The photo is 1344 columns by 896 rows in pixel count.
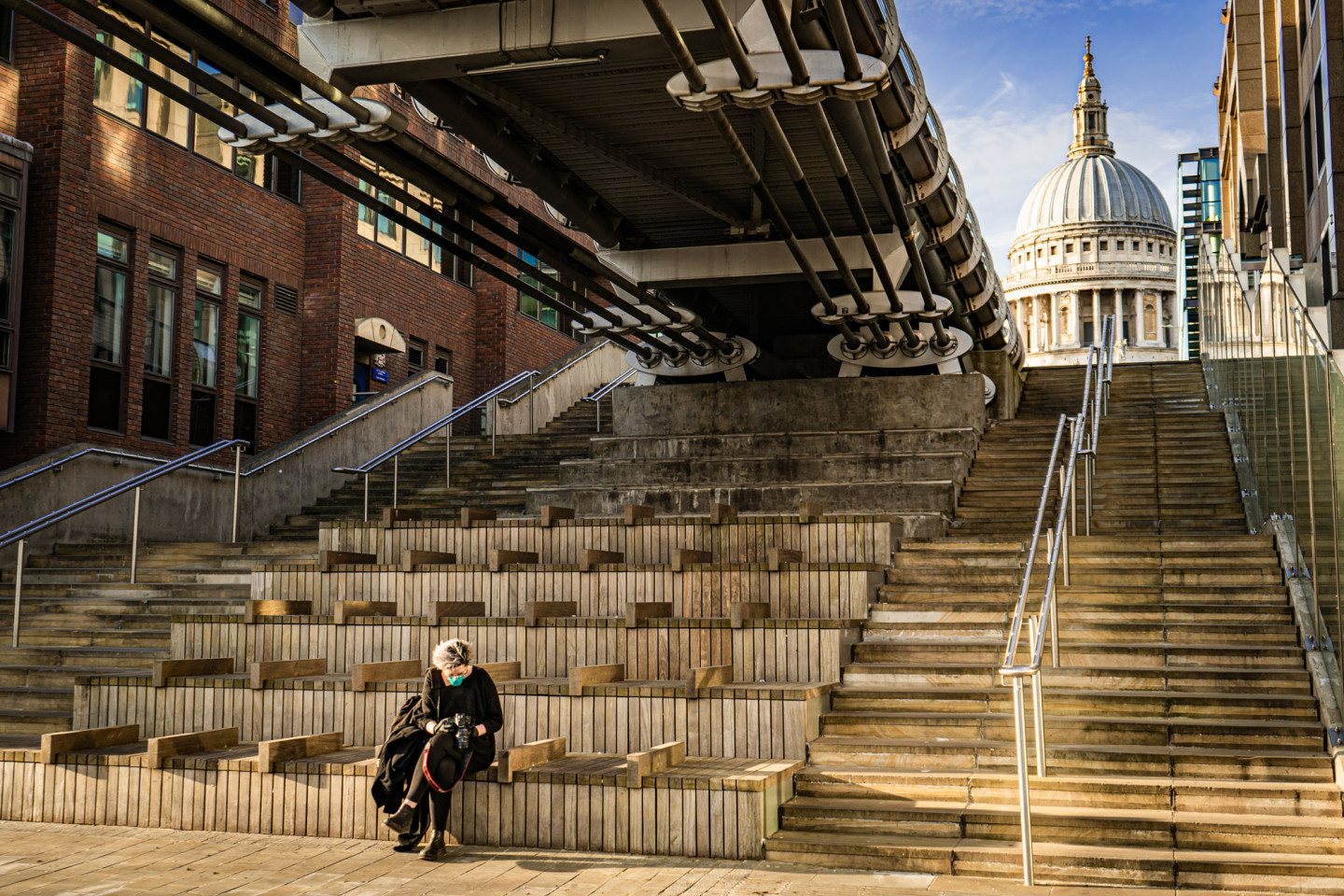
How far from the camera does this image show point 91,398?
64.3 feet

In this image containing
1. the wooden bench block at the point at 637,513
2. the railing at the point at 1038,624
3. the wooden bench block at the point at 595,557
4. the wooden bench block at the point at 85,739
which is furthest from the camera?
the wooden bench block at the point at 637,513

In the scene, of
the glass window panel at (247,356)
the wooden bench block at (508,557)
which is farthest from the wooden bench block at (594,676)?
the glass window panel at (247,356)

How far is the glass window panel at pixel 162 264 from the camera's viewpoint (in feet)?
68.7

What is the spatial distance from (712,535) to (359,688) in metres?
4.06

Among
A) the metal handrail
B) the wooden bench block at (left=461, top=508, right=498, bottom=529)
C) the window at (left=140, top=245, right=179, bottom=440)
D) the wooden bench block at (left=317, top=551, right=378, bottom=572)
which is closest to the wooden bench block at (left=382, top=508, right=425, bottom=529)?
the wooden bench block at (left=461, top=508, right=498, bottom=529)

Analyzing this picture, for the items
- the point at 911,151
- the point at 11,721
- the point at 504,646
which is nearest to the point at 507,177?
the point at 911,151

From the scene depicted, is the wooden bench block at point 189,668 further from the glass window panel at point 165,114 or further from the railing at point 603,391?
the glass window panel at point 165,114

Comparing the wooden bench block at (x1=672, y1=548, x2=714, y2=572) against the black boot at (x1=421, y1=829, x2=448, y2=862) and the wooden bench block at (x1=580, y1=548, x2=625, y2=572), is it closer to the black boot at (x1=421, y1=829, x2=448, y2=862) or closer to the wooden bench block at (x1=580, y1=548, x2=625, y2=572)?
the wooden bench block at (x1=580, y1=548, x2=625, y2=572)

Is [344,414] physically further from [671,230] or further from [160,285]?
[671,230]

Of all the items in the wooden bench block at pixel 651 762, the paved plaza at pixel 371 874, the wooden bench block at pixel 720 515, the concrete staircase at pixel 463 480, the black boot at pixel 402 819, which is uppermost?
the concrete staircase at pixel 463 480

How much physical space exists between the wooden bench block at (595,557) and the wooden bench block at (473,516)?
1492 mm

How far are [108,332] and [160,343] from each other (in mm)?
1242

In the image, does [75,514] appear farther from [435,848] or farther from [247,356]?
[247,356]

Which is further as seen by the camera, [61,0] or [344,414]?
[344,414]
